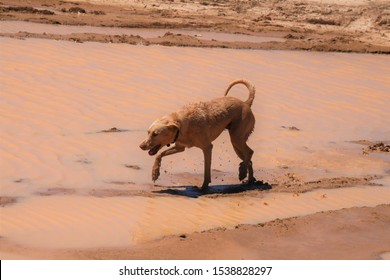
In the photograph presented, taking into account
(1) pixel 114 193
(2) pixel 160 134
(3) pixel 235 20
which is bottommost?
(1) pixel 114 193

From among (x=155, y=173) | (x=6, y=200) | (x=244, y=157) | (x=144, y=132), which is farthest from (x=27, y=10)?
(x=6, y=200)

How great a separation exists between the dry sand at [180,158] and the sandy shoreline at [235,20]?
2.49ft

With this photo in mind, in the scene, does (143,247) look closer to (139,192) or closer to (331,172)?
(139,192)

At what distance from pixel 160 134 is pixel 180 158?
195 centimetres

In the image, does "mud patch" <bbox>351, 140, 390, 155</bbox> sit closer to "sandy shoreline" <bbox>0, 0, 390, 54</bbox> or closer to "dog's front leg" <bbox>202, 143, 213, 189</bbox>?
"dog's front leg" <bbox>202, 143, 213, 189</bbox>

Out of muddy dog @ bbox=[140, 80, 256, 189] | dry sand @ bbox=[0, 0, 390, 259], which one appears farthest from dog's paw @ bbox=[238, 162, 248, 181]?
dry sand @ bbox=[0, 0, 390, 259]

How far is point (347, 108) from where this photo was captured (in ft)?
54.5

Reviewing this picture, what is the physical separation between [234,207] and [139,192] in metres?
1.10

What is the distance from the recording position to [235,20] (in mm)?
25453

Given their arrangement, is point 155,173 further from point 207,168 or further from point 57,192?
point 57,192

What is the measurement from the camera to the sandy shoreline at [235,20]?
20.9 meters

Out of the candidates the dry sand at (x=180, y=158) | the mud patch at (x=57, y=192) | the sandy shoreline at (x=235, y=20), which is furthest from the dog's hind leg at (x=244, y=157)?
the sandy shoreline at (x=235, y=20)

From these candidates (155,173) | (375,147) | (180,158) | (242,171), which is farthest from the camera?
(375,147)

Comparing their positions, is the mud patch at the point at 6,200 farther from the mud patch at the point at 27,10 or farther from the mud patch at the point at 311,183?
the mud patch at the point at 27,10
